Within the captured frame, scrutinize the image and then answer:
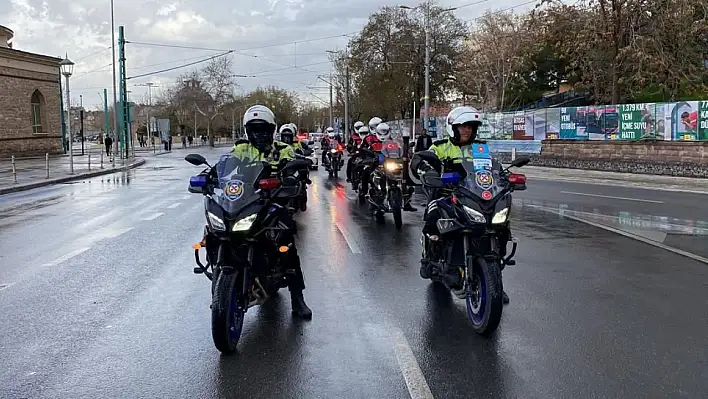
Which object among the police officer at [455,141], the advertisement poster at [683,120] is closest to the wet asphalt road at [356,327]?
the police officer at [455,141]

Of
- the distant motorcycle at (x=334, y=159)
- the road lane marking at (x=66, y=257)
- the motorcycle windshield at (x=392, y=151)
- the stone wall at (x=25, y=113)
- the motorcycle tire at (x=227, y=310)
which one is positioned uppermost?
the stone wall at (x=25, y=113)

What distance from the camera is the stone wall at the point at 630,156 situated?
936 inches

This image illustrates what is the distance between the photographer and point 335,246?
32.5 ft

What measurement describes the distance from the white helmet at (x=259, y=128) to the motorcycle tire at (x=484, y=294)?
2.01 m

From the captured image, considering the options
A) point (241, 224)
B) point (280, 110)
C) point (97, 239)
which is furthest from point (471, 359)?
point (280, 110)

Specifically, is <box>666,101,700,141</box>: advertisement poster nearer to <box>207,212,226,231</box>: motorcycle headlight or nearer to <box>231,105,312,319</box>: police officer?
<box>231,105,312,319</box>: police officer

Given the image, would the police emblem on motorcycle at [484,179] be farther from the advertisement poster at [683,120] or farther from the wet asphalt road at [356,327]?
the advertisement poster at [683,120]

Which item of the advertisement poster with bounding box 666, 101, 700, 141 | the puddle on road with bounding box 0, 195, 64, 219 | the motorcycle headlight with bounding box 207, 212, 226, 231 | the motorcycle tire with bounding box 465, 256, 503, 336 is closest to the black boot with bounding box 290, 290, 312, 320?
the motorcycle headlight with bounding box 207, 212, 226, 231

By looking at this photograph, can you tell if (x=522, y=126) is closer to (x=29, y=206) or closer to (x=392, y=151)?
(x=392, y=151)

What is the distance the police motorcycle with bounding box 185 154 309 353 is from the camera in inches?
201

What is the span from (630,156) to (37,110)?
37.3m

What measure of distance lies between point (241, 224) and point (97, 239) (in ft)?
20.8

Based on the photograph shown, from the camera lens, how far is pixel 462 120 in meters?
6.36

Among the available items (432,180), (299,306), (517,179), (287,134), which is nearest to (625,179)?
(287,134)
